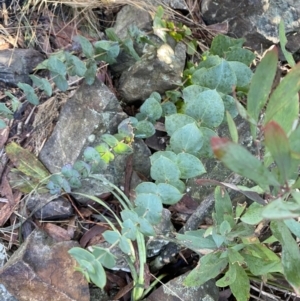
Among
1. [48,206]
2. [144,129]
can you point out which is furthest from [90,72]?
[48,206]

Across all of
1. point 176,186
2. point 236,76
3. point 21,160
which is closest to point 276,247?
point 176,186

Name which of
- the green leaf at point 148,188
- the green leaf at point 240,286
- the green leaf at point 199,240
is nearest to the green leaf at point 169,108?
the green leaf at point 148,188

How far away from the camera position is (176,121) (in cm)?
148

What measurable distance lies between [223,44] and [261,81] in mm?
867

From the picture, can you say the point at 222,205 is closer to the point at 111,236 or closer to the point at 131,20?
the point at 111,236

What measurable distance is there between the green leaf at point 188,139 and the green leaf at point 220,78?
225mm

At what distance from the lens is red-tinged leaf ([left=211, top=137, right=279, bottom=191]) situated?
73 centimetres

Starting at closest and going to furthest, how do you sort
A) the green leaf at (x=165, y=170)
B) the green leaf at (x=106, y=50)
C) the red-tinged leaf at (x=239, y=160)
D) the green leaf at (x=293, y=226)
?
1. the red-tinged leaf at (x=239, y=160)
2. the green leaf at (x=293, y=226)
3. the green leaf at (x=165, y=170)
4. the green leaf at (x=106, y=50)

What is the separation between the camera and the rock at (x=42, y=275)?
1.46m

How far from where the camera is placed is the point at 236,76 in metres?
1.61

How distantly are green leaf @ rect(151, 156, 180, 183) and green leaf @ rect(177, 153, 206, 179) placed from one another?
37mm

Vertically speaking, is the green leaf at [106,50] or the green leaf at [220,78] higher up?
the green leaf at [220,78]

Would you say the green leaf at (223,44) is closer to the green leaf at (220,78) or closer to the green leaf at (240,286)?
the green leaf at (220,78)

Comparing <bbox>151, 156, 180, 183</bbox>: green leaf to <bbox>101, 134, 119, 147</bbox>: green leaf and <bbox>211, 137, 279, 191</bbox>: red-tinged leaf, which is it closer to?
<bbox>101, 134, 119, 147</bbox>: green leaf
